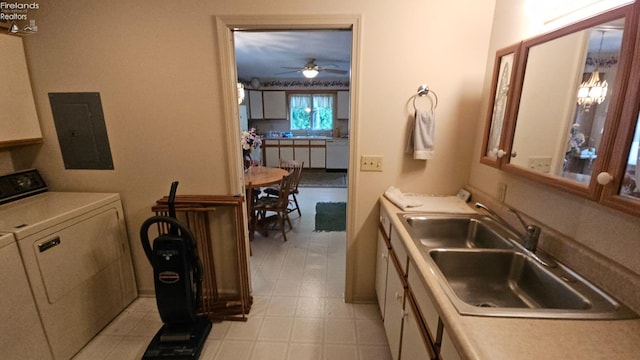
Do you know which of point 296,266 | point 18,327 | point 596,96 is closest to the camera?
point 596,96

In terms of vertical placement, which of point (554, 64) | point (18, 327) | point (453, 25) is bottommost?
point (18, 327)

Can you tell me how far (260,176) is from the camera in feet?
10.9

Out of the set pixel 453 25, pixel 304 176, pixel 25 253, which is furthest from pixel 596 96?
pixel 304 176

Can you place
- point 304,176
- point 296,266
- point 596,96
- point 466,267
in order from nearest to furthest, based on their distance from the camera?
point 596,96
point 466,267
point 296,266
point 304,176

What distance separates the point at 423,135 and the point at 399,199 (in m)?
0.44

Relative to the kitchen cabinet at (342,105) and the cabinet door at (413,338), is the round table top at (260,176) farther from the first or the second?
the kitchen cabinet at (342,105)

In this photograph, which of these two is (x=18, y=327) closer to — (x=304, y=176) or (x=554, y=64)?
(x=554, y=64)

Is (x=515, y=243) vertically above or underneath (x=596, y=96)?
underneath

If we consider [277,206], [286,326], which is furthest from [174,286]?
[277,206]

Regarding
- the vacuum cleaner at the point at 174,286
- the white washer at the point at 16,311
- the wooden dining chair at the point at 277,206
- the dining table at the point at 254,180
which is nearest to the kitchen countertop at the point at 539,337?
the vacuum cleaner at the point at 174,286

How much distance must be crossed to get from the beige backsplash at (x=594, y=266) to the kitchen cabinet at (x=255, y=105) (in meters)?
6.84

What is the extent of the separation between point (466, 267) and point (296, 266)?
180 cm

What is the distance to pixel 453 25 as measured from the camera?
5.44 ft

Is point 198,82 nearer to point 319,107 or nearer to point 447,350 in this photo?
point 447,350
